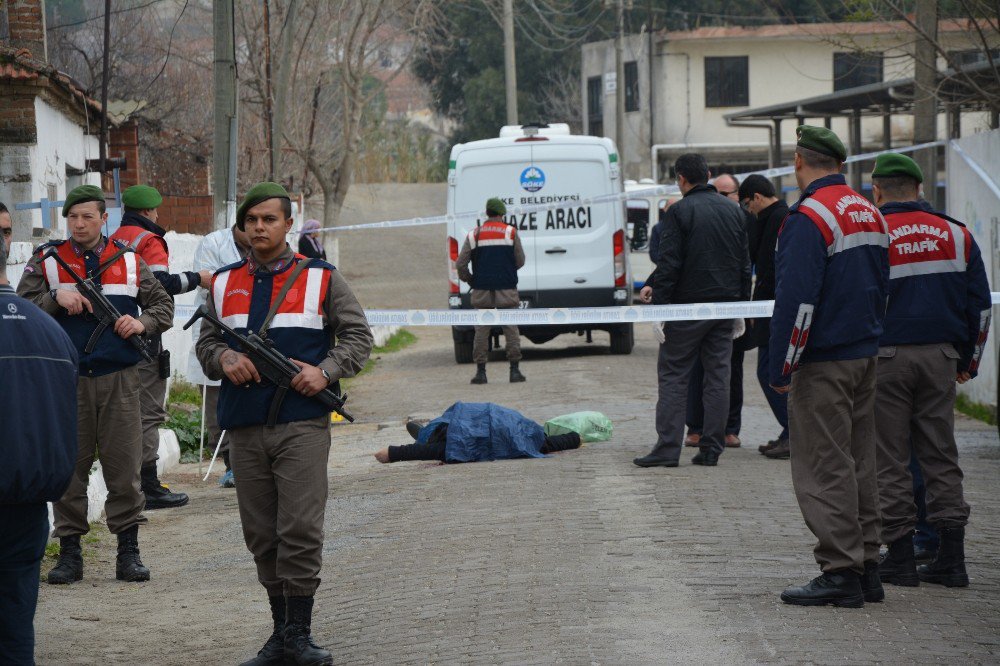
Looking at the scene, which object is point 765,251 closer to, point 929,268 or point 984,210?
point 929,268

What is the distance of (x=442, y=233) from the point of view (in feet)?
162

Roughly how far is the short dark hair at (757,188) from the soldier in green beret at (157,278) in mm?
3832

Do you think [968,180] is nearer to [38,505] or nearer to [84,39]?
[38,505]

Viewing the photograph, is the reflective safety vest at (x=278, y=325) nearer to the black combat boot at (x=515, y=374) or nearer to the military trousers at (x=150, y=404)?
the military trousers at (x=150, y=404)

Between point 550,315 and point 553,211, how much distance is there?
5.45m

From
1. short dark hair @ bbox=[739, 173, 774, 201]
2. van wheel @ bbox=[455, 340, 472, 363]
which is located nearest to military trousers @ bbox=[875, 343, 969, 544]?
short dark hair @ bbox=[739, 173, 774, 201]

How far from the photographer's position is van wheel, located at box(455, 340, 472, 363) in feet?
60.6

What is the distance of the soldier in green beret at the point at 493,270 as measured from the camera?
15.4 m

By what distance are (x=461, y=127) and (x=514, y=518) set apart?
5463 cm

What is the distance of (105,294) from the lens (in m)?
7.42

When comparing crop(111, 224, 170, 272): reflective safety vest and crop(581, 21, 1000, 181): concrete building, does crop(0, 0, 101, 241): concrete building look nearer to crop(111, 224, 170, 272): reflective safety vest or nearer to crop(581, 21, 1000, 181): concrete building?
crop(111, 224, 170, 272): reflective safety vest

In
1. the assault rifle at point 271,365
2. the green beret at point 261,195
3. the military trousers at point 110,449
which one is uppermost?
the green beret at point 261,195

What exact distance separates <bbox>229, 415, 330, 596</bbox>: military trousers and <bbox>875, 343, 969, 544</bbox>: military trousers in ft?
8.86

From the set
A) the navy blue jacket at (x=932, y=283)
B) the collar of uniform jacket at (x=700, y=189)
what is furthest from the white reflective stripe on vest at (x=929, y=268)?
the collar of uniform jacket at (x=700, y=189)
